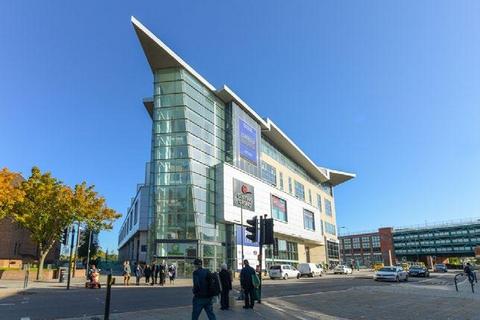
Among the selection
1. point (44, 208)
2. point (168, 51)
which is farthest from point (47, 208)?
point (168, 51)

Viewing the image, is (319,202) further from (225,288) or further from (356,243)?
(225,288)

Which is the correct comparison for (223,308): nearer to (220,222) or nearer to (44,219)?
(44,219)

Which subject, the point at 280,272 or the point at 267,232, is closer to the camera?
the point at 267,232

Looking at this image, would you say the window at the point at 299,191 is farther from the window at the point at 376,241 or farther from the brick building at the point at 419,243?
the window at the point at 376,241

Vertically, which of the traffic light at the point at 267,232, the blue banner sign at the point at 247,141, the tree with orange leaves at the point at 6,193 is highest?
the blue banner sign at the point at 247,141

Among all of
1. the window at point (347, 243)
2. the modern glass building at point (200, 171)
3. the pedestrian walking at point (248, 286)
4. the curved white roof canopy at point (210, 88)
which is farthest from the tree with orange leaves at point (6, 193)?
the window at point (347, 243)

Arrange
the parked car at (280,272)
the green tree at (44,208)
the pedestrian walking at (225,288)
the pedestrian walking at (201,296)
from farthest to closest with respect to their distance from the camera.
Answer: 1. the parked car at (280,272)
2. the green tree at (44,208)
3. the pedestrian walking at (225,288)
4. the pedestrian walking at (201,296)

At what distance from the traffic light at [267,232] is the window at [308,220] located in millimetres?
55665

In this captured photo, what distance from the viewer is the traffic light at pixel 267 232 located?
48.9ft

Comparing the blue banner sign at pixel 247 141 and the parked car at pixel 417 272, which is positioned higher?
A: the blue banner sign at pixel 247 141

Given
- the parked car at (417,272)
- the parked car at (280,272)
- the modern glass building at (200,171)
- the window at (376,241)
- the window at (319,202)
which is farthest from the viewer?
the window at (376,241)

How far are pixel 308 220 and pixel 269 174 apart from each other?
15141mm

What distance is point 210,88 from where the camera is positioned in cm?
5056

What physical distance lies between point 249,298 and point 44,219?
2530 cm
